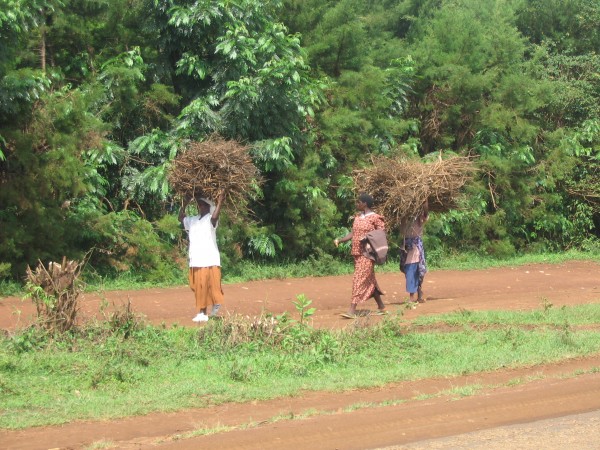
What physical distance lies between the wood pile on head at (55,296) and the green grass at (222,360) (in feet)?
0.55

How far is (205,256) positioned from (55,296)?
1935 millimetres

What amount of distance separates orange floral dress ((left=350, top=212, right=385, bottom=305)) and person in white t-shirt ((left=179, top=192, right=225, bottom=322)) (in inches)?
82.2

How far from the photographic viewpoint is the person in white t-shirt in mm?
10406

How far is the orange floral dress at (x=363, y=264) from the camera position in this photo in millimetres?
11633

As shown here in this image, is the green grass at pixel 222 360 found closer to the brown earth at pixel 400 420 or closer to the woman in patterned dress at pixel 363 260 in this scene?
the brown earth at pixel 400 420

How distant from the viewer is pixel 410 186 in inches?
493

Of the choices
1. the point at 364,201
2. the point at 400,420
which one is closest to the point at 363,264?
the point at 364,201

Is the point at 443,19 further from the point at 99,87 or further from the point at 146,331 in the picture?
the point at 146,331

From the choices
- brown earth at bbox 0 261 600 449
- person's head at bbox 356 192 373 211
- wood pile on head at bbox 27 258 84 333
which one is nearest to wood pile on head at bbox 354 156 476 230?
person's head at bbox 356 192 373 211

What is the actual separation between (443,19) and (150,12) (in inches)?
308

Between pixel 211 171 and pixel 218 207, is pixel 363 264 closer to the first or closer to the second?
pixel 218 207

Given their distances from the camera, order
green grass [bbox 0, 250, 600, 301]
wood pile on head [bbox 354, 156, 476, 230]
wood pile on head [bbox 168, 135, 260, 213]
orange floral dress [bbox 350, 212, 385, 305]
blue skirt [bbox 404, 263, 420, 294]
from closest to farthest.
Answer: wood pile on head [bbox 168, 135, 260, 213] < orange floral dress [bbox 350, 212, 385, 305] < wood pile on head [bbox 354, 156, 476, 230] < blue skirt [bbox 404, 263, 420, 294] < green grass [bbox 0, 250, 600, 301]

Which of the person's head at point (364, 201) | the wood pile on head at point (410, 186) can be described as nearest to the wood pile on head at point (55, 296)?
the person's head at point (364, 201)

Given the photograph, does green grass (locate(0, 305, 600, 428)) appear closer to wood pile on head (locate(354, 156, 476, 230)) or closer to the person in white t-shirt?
the person in white t-shirt
